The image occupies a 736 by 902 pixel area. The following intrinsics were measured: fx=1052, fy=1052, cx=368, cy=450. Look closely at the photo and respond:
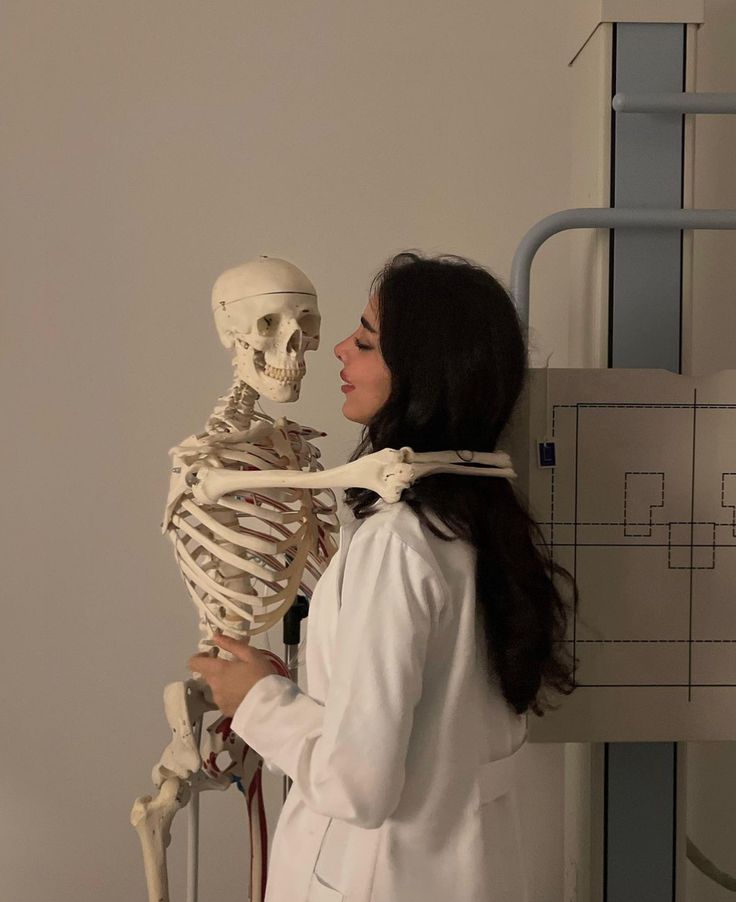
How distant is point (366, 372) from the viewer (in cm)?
128

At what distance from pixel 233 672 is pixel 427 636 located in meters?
0.32

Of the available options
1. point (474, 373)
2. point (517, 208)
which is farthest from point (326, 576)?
point (517, 208)

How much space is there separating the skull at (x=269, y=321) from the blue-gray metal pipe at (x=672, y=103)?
1.94 feet

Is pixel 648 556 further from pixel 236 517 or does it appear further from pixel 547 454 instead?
pixel 236 517

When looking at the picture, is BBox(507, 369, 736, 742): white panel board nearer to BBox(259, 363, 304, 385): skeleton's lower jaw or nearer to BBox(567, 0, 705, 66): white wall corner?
BBox(259, 363, 304, 385): skeleton's lower jaw

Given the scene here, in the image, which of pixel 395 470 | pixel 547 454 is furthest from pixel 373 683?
pixel 547 454

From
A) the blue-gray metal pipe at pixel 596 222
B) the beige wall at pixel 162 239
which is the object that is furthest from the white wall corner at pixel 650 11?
the beige wall at pixel 162 239

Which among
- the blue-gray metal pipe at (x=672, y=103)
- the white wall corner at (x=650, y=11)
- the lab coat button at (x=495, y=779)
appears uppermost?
the white wall corner at (x=650, y=11)

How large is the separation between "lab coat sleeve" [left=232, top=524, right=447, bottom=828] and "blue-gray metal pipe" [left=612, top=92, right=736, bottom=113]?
2.88 ft

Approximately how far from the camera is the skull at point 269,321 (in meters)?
1.46

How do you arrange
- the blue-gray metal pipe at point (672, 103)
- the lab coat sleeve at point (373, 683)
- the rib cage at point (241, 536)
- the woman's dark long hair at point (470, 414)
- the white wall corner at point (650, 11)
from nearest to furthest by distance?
the lab coat sleeve at point (373, 683)
the woman's dark long hair at point (470, 414)
the rib cage at point (241, 536)
the blue-gray metal pipe at point (672, 103)
the white wall corner at point (650, 11)

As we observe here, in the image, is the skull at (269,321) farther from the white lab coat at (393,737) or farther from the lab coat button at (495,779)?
the lab coat button at (495,779)

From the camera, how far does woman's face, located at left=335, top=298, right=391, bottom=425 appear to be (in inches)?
49.9

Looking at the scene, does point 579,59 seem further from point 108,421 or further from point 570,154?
point 108,421
